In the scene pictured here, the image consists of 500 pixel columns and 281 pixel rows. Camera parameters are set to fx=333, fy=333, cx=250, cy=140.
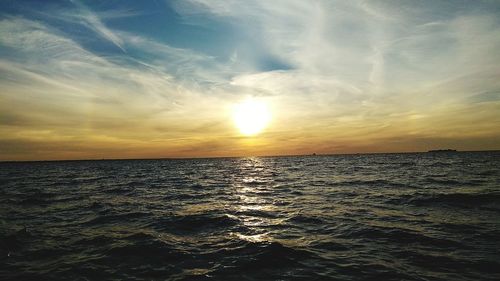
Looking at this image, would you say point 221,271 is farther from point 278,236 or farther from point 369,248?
point 369,248

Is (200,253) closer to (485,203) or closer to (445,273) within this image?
(445,273)

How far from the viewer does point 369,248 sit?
1142cm

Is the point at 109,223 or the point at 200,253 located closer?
the point at 200,253

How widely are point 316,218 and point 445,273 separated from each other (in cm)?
785

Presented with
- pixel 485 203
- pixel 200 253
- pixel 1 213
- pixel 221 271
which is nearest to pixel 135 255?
pixel 200 253

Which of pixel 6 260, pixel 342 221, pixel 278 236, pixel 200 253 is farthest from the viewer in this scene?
pixel 342 221

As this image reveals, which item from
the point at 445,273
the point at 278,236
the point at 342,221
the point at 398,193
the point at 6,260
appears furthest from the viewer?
the point at 398,193

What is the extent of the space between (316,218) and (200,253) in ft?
23.8

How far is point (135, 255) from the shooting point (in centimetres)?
1113

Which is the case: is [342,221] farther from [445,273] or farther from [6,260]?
[6,260]

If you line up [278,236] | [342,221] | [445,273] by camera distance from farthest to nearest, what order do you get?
1. [342,221]
2. [278,236]
3. [445,273]

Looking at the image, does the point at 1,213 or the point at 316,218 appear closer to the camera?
the point at 316,218

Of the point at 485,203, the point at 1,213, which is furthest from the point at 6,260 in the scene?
the point at 485,203

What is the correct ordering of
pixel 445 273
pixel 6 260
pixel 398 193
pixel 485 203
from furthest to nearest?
pixel 398 193, pixel 485 203, pixel 6 260, pixel 445 273
